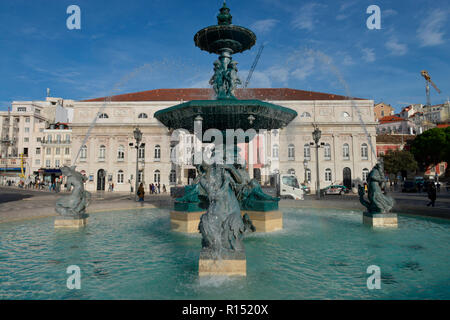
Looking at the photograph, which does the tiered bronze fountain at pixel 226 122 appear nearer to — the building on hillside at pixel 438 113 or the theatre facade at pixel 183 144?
the theatre facade at pixel 183 144

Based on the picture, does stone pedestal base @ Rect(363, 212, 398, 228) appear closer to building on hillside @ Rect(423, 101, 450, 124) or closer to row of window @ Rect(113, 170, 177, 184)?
row of window @ Rect(113, 170, 177, 184)

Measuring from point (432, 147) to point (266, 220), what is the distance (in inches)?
2037

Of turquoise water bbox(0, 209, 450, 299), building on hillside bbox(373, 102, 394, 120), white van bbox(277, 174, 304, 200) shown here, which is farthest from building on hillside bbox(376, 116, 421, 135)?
turquoise water bbox(0, 209, 450, 299)

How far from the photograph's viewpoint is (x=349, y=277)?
370cm

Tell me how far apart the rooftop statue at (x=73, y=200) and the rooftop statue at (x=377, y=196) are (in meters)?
7.84

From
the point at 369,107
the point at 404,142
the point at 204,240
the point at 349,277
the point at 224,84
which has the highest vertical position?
the point at 369,107

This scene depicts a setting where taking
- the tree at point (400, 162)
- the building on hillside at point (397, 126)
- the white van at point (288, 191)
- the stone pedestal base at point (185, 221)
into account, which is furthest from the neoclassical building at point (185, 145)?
the stone pedestal base at point (185, 221)

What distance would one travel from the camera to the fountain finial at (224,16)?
8.45 metres

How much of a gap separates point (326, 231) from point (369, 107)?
39.7 meters

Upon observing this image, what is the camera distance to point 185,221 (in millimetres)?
7133

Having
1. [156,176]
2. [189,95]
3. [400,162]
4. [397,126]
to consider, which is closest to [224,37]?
[156,176]

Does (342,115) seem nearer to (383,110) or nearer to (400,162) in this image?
(400,162)

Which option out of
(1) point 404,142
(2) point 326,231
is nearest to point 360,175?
(1) point 404,142
